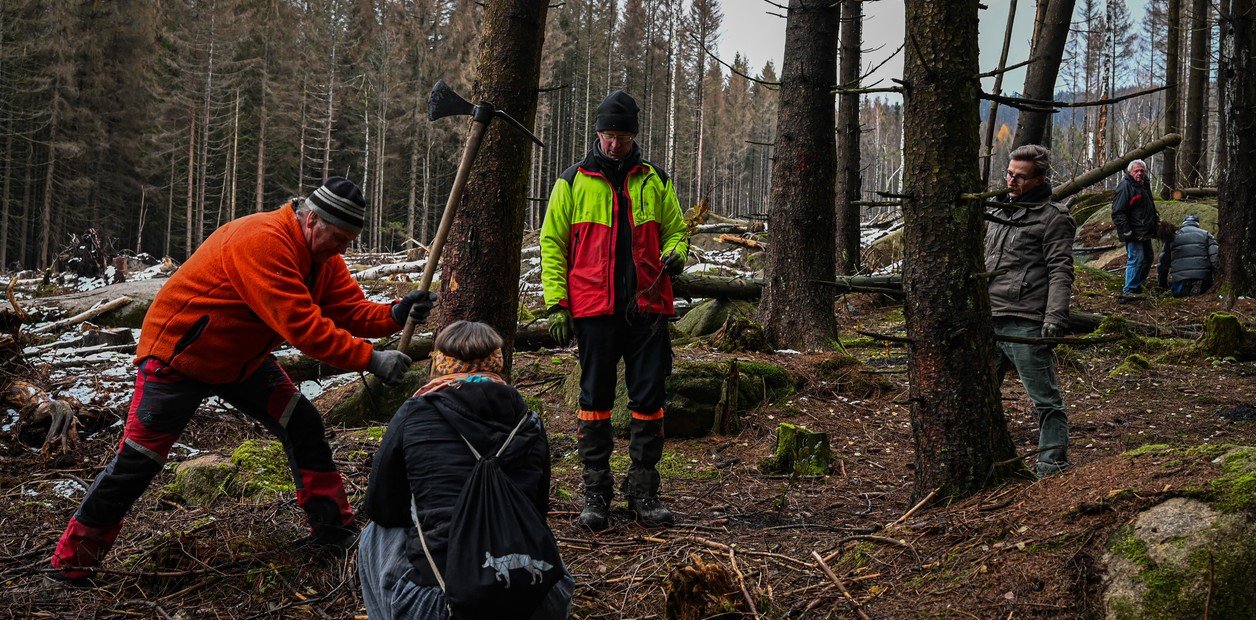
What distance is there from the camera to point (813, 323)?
798cm

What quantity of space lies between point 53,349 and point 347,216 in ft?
22.0

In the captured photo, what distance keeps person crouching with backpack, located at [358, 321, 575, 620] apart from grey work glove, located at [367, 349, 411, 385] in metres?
0.72

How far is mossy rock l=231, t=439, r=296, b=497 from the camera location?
460cm

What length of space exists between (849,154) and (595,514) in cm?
961

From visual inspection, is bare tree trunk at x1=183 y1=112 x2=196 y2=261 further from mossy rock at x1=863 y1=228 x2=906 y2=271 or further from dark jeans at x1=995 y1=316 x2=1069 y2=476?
dark jeans at x1=995 y1=316 x2=1069 y2=476

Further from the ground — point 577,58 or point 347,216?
point 577,58

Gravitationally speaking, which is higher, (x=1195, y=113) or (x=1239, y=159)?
(x=1195, y=113)

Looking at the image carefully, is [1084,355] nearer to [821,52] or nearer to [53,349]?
[821,52]

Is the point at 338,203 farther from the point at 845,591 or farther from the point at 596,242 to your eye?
the point at 845,591

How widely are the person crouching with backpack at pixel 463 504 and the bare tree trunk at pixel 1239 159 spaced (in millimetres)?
11366

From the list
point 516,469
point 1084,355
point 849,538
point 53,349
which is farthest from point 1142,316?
point 53,349

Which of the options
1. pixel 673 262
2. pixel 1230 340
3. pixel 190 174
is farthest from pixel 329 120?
pixel 673 262

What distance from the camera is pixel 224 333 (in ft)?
11.3

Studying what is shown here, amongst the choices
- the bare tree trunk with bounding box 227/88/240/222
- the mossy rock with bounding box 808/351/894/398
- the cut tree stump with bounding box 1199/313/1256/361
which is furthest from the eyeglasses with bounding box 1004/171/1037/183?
the bare tree trunk with bounding box 227/88/240/222
